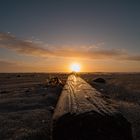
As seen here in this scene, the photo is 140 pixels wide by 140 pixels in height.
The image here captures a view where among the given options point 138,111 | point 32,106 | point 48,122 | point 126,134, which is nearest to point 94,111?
point 126,134

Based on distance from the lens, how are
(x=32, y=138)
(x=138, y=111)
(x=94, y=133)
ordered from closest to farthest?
(x=94, y=133) < (x=32, y=138) < (x=138, y=111)

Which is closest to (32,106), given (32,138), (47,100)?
(47,100)

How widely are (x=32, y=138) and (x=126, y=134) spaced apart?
1.80m

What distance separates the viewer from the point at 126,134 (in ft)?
10.4

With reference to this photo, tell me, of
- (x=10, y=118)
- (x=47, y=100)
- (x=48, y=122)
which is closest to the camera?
(x=48, y=122)

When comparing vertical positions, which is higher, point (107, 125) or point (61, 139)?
point (107, 125)

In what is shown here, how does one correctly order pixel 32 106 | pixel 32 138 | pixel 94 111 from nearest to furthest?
pixel 94 111 → pixel 32 138 → pixel 32 106

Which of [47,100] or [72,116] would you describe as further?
[47,100]

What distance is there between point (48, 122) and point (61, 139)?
1979 mm

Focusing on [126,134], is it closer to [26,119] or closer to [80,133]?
[80,133]

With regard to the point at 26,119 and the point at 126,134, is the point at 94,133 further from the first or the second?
the point at 26,119

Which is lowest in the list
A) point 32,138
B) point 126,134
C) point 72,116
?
point 32,138

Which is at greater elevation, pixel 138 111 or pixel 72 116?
pixel 72 116

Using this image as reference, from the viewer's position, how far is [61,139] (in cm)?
317
